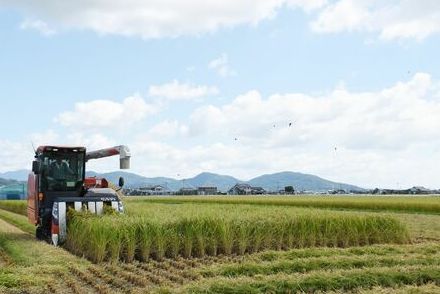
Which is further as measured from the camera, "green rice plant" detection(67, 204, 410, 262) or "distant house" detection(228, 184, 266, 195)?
"distant house" detection(228, 184, 266, 195)

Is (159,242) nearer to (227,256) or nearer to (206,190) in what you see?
(227,256)

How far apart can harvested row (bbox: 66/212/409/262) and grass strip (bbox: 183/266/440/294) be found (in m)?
4.26

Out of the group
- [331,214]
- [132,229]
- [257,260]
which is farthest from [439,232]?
[132,229]

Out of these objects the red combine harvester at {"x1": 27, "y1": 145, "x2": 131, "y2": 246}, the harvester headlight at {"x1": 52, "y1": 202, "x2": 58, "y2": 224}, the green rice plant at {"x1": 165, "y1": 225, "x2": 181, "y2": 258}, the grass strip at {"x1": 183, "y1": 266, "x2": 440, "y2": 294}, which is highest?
the red combine harvester at {"x1": 27, "y1": 145, "x2": 131, "y2": 246}

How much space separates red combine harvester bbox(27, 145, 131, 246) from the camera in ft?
51.5

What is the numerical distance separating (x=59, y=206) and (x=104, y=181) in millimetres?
3835

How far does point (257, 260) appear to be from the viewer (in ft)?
36.0

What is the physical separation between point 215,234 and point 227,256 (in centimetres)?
71

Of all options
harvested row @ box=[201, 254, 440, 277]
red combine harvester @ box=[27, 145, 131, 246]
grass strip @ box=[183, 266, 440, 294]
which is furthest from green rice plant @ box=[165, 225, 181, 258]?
grass strip @ box=[183, 266, 440, 294]

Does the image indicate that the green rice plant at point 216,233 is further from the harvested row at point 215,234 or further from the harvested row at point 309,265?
the harvested row at point 309,265

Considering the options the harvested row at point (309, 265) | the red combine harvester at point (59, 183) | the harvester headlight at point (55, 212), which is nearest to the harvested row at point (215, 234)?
the harvester headlight at point (55, 212)

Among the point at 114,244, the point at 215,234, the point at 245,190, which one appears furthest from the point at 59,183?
the point at 245,190

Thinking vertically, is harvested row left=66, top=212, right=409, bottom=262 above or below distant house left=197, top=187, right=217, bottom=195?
below

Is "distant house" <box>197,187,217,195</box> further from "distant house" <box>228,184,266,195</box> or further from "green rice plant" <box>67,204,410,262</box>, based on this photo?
"green rice plant" <box>67,204,410,262</box>
